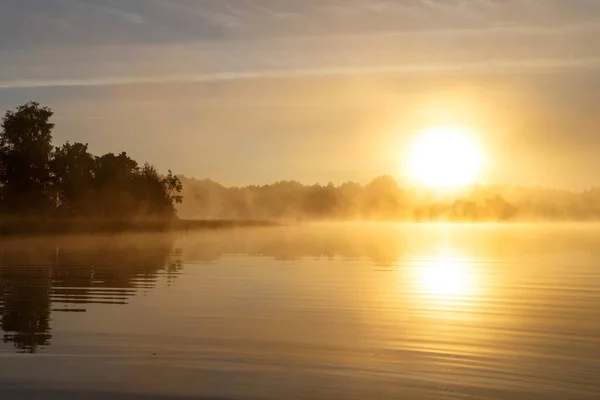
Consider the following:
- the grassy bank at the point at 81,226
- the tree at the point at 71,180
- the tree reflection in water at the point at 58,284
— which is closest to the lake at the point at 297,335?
the tree reflection in water at the point at 58,284

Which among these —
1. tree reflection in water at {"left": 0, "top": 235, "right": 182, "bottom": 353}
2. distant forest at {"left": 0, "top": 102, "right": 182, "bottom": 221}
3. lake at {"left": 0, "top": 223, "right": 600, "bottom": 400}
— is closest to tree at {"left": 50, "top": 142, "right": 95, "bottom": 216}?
distant forest at {"left": 0, "top": 102, "right": 182, "bottom": 221}

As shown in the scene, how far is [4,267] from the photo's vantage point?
36.6 m

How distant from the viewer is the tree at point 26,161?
87188 millimetres

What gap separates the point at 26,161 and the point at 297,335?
80.1 metres

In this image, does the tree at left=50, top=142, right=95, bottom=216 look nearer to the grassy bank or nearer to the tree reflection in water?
the grassy bank

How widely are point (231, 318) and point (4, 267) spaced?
21317 millimetres

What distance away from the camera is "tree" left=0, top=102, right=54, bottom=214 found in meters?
87.2

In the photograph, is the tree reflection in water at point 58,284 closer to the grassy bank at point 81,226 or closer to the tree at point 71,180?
the grassy bank at point 81,226

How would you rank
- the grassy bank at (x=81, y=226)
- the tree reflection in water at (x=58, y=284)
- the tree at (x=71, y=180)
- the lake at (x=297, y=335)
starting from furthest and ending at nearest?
the tree at (x=71, y=180)
the grassy bank at (x=81, y=226)
the tree reflection in water at (x=58, y=284)
the lake at (x=297, y=335)

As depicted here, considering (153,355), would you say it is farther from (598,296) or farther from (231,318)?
(598,296)

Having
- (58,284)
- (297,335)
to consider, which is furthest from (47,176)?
(297,335)

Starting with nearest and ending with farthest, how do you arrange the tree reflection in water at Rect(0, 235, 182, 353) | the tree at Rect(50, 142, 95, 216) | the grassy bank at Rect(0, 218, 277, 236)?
the tree reflection in water at Rect(0, 235, 182, 353) < the grassy bank at Rect(0, 218, 277, 236) < the tree at Rect(50, 142, 95, 216)

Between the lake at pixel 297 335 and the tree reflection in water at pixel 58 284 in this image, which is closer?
the lake at pixel 297 335

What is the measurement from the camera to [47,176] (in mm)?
91000
